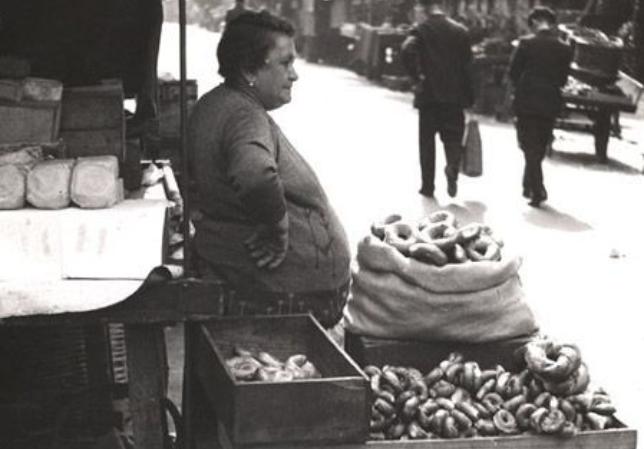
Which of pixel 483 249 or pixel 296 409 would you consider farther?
pixel 483 249

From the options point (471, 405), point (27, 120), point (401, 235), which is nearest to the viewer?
point (471, 405)

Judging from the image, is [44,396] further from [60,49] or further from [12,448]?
[60,49]

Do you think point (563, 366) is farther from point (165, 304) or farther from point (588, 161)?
point (588, 161)

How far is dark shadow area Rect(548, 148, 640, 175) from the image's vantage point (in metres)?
17.1

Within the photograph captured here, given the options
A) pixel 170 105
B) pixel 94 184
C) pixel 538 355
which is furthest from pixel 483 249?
pixel 170 105

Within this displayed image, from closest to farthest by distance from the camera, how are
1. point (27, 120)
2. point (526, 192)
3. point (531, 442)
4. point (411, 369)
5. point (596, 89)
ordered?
point (531, 442), point (411, 369), point (27, 120), point (526, 192), point (596, 89)

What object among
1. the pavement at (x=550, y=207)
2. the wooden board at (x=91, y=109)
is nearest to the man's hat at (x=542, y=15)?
the pavement at (x=550, y=207)

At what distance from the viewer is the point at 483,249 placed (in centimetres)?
518

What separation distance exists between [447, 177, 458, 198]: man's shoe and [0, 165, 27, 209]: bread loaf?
30.4 feet

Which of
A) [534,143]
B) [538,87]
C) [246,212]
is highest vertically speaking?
[246,212]

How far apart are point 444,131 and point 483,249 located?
8.22 m

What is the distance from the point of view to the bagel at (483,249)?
507 cm

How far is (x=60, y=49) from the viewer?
541 centimetres

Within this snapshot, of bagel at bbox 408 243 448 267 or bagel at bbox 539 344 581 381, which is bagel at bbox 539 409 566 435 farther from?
bagel at bbox 408 243 448 267
